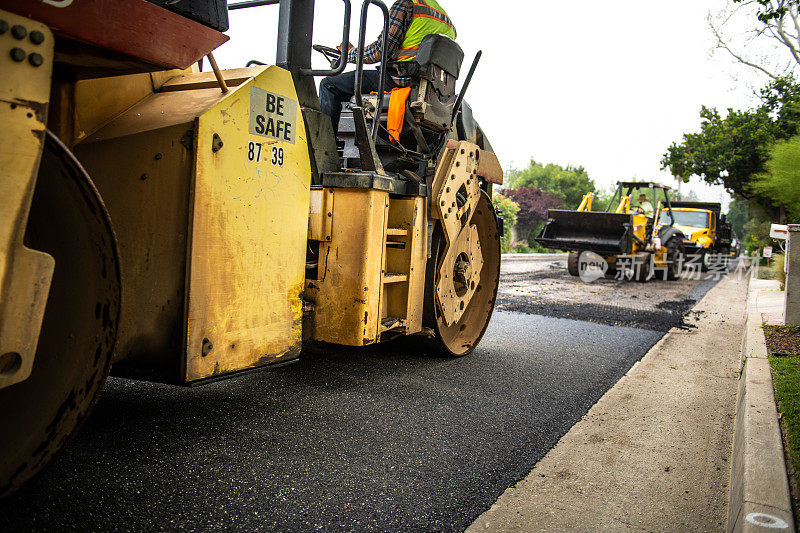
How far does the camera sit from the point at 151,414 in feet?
10.1

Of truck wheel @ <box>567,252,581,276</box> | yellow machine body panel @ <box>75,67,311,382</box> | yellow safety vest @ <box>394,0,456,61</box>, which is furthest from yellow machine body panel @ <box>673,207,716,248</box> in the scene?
yellow machine body panel @ <box>75,67,311,382</box>

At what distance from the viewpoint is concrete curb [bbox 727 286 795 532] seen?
2.21 meters

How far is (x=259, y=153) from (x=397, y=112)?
1.68 meters

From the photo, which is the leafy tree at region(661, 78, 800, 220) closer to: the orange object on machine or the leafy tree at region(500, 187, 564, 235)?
the leafy tree at region(500, 187, 564, 235)

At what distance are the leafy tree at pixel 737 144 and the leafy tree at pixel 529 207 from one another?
18.5 ft

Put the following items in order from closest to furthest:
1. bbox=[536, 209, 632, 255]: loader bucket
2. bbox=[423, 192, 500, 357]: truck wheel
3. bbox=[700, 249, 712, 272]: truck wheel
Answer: bbox=[423, 192, 500, 357]: truck wheel
bbox=[536, 209, 632, 255]: loader bucket
bbox=[700, 249, 712, 272]: truck wheel

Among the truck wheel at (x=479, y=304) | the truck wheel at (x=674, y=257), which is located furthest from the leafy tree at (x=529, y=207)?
the truck wheel at (x=479, y=304)

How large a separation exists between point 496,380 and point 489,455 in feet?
4.71

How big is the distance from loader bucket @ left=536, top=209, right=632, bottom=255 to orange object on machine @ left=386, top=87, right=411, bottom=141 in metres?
10.4

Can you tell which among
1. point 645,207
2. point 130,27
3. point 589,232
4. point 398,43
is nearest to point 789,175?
point 589,232

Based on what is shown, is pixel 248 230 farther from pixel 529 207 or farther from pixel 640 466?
pixel 529 207

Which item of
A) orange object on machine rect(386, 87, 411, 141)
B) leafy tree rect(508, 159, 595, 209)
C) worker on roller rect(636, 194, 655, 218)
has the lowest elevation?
orange object on machine rect(386, 87, 411, 141)

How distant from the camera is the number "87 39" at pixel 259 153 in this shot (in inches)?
103

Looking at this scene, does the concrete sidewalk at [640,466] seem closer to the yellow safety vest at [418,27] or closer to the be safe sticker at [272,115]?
the be safe sticker at [272,115]
